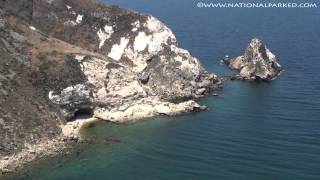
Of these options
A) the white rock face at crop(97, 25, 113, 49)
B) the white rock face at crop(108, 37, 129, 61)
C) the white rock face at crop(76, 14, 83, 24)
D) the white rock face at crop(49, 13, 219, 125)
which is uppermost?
the white rock face at crop(76, 14, 83, 24)

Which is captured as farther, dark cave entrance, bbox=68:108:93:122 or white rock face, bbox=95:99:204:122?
white rock face, bbox=95:99:204:122

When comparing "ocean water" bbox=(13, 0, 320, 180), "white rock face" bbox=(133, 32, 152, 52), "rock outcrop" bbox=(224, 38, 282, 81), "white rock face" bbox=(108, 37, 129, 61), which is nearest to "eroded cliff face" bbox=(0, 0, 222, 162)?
"white rock face" bbox=(108, 37, 129, 61)

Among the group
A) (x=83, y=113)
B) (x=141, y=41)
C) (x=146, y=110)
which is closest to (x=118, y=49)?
(x=141, y=41)

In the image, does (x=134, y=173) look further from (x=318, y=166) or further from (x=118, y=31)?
(x=118, y=31)

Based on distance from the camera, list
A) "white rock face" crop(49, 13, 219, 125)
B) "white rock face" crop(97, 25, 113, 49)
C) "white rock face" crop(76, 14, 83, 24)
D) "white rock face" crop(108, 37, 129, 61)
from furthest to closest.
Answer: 1. "white rock face" crop(76, 14, 83, 24)
2. "white rock face" crop(97, 25, 113, 49)
3. "white rock face" crop(108, 37, 129, 61)
4. "white rock face" crop(49, 13, 219, 125)

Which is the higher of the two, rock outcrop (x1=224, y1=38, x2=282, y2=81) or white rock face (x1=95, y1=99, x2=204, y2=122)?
rock outcrop (x1=224, y1=38, x2=282, y2=81)

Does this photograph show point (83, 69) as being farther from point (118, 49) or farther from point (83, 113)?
point (118, 49)

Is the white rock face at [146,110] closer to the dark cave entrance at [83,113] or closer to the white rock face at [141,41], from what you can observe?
the dark cave entrance at [83,113]

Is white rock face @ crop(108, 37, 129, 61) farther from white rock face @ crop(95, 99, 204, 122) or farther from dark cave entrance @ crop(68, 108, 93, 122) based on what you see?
dark cave entrance @ crop(68, 108, 93, 122)
